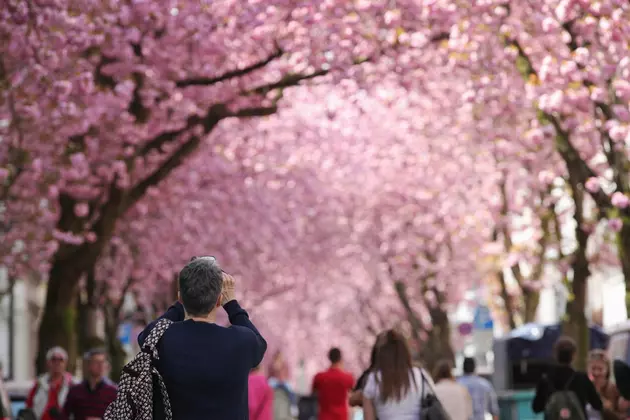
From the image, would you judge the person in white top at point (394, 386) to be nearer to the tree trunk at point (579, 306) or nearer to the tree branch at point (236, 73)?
the tree branch at point (236, 73)

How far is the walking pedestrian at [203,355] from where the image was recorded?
6605 millimetres

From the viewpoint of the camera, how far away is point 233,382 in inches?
263

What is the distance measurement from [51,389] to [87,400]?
4.64 ft

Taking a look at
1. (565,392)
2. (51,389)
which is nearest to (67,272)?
(51,389)

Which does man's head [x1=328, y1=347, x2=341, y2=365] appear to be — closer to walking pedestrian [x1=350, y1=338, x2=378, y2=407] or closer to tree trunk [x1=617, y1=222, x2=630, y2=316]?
tree trunk [x1=617, y1=222, x2=630, y2=316]

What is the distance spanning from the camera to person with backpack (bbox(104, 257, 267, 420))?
258 inches

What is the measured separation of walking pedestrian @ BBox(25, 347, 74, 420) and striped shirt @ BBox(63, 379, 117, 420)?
0.94 metres

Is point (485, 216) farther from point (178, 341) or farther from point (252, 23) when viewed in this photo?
point (178, 341)

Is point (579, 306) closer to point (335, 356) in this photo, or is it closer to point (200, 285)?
point (335, 356)

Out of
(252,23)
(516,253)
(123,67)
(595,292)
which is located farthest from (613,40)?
(595,292)

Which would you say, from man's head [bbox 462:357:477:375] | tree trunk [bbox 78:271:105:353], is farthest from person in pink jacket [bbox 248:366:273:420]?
tree trunk [bbox 78:271:105:353]

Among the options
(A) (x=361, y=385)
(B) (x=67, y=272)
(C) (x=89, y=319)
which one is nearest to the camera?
(A) (x=361, y=385)

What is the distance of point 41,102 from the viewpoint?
1781 centimetres

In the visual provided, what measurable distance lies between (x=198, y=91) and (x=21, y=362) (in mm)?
26663
